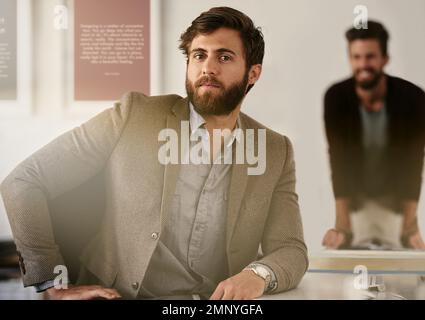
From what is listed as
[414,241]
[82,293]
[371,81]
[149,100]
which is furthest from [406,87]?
[82,293]

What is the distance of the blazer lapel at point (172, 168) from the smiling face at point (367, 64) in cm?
79

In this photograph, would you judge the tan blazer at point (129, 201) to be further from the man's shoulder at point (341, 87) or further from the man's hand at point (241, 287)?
the man's shoulder at point (341, 87)

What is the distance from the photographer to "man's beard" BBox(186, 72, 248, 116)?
2.44m

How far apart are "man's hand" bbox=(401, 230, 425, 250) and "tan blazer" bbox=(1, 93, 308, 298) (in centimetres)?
48

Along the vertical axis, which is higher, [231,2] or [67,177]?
[231,2]

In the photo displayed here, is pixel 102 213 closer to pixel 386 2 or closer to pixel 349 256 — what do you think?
pixel 349 256

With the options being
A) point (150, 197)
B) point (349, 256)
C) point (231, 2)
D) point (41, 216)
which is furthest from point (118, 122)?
point (349, 256)

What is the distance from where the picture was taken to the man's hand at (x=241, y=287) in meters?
2.41

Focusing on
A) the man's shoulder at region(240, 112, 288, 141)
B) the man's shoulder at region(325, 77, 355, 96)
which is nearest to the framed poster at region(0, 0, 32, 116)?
the man's shoulder at region(240, 112, 288, 141)

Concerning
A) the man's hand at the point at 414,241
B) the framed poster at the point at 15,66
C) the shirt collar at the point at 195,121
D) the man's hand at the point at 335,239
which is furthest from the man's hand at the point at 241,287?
the framed poster at the point at 15,66

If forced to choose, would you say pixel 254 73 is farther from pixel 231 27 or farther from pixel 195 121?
pixel 195 121

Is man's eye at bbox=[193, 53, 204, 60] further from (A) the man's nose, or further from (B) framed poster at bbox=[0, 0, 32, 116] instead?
(B) framed poster at bbox=[0, 0, 32, 116]
